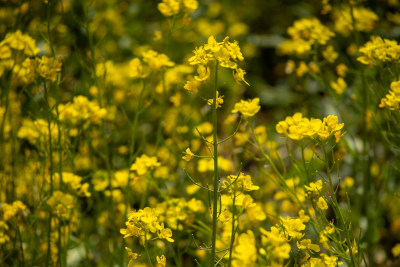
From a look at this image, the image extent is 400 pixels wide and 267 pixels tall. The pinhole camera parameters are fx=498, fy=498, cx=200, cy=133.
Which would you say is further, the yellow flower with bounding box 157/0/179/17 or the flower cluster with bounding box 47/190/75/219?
the yellow flower with bounding box 157/0/179/17

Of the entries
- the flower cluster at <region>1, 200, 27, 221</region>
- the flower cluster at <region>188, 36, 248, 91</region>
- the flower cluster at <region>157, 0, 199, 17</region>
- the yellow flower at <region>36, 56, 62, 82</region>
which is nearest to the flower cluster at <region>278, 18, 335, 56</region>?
the flower cluster at <region>157, 0, 199, 17</region>

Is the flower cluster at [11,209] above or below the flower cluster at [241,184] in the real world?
below

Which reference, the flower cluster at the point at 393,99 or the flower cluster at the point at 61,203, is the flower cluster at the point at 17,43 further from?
the flower cluster at the point at 393,99

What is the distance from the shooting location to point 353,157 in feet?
7.53

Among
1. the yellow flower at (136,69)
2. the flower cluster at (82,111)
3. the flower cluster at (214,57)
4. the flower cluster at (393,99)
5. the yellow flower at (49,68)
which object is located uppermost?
the flower cluster at (214,57)

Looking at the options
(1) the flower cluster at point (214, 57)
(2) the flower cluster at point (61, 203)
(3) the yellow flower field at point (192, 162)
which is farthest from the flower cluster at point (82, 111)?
(1) the flower cluster at point (214, 57)

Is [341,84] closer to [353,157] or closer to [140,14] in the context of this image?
[353,157]

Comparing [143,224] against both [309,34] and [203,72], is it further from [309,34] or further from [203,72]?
[309,34]

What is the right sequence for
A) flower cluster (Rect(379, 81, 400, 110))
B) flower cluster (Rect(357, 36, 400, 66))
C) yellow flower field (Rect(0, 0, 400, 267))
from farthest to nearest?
flower cluster (Rect(357, 36, 400, 66))
flower cluster (Rect(379, 81, 400, 110))
yellow flower field (Rect(0, 0, 400, 267))

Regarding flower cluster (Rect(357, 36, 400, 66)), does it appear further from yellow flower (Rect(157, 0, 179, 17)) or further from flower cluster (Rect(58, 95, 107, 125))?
flower cluster (Rect(58, 95, 107, 125))

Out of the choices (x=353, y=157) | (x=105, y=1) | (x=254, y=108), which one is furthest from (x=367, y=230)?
(x=105, y=1)

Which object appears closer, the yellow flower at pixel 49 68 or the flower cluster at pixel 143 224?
the flower cluster at pixel 143 224

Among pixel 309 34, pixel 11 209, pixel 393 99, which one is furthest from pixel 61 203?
pixel 309 34

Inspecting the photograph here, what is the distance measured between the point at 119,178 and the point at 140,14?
280 cm
